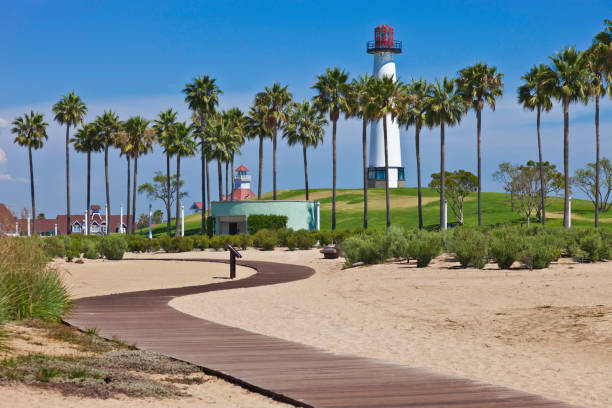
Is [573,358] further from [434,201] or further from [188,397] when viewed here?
[434,201]

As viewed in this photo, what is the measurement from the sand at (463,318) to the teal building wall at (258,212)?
38.3m

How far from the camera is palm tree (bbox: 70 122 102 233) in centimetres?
7894

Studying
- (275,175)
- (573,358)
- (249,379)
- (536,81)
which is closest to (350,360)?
(249,379)

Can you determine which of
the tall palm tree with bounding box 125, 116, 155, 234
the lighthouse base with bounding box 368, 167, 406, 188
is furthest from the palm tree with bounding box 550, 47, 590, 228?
the lighthouse base with bounding box 368, 167, 406, 188

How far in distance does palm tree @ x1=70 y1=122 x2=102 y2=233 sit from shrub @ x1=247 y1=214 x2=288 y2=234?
79.1 ft

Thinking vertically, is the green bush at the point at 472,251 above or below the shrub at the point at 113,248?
above

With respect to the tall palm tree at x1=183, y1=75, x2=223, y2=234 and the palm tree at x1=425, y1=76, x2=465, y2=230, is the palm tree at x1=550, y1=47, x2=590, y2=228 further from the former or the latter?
the tall palm tree at x1=183, y1=75, x2=223, y2=234

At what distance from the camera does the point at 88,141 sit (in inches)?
3155

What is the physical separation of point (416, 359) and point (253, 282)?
15538 millimetres

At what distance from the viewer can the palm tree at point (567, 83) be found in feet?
169

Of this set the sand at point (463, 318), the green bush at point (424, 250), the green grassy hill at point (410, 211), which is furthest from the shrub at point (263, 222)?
the sand at point (463, 318)

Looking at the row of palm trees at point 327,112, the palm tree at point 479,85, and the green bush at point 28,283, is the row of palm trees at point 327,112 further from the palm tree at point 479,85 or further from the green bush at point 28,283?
the green bush at point 28,283

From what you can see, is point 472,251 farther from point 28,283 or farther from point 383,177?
point 383,177

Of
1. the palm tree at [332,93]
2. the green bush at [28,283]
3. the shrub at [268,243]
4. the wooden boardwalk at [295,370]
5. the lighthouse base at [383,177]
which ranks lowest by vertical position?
the shrub at [268,243]
